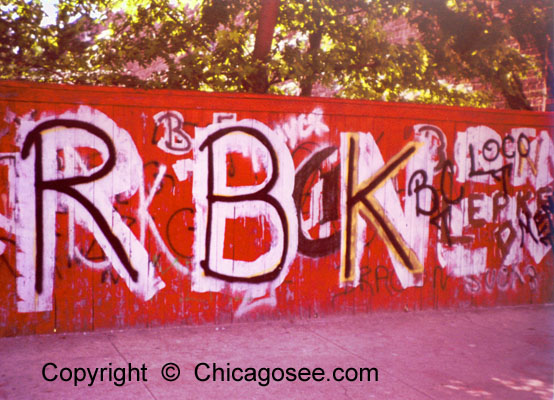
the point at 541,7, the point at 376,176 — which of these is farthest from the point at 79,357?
the point at 541,7

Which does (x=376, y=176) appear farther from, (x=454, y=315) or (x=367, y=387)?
(x=367, y=387)

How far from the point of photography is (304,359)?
198 inches

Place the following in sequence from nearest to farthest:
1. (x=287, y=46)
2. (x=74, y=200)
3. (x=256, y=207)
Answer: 1. (x=74, y=200)
2. (x=256, y=207)
3. (x=287, y=46)

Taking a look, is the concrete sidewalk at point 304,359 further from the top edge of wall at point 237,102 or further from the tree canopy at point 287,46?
the tree canopy at point 287,46

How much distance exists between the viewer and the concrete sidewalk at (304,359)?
14.2 feet

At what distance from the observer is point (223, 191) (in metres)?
5.94

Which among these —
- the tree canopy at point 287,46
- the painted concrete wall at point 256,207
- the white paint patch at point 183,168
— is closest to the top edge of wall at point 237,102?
the painted concrete wall at point 256,207

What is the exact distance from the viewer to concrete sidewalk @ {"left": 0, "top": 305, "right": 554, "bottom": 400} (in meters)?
4.33

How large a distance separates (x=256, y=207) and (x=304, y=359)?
1687 mm

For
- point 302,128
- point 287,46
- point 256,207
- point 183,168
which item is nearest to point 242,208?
point 256,207

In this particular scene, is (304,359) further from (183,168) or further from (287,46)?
(287,46)

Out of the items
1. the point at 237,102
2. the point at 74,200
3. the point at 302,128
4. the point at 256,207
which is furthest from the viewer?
the point at 302,128

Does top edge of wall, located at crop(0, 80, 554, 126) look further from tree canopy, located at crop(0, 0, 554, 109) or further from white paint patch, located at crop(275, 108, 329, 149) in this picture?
tree canopy, located at crop(0, 0, 554, 109)

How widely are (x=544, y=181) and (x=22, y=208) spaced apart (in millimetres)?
5871
